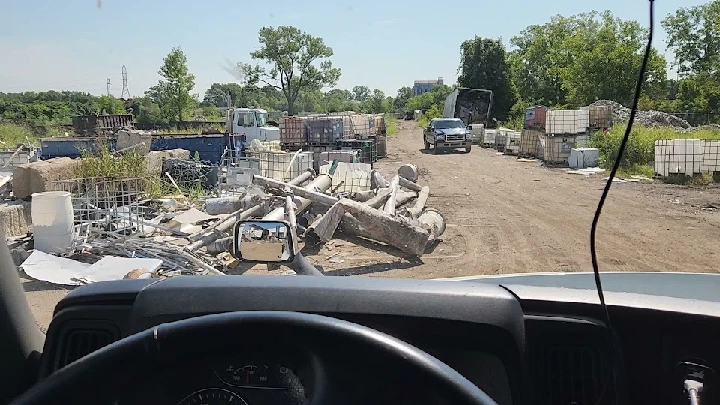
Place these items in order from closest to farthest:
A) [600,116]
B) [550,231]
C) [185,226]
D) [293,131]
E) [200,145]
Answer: [185,226] < [550,231] < [200,145] < [293,131] < [600,116]

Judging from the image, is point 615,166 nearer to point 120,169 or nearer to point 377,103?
point 120,169

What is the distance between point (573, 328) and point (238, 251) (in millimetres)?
1513

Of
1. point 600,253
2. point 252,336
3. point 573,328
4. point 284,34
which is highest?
point 284,34

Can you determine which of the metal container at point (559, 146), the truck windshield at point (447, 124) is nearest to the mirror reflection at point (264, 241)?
the metal container at point (559, 146)

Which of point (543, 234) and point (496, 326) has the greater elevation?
point (496, 326)

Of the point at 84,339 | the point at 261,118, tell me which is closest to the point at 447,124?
the point at 261,118

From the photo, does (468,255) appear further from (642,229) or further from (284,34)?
(284,34)

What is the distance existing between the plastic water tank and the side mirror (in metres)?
7.25

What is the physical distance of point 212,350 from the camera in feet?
3.95

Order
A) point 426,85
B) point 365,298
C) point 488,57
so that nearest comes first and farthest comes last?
point 365,298 < point 488,57 < point 426,85

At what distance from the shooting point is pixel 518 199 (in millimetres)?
16859

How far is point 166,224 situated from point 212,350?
1094 cm

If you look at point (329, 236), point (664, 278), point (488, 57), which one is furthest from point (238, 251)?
point (488, 57)

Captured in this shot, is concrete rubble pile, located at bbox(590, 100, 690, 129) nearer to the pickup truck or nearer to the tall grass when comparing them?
the tall grass
